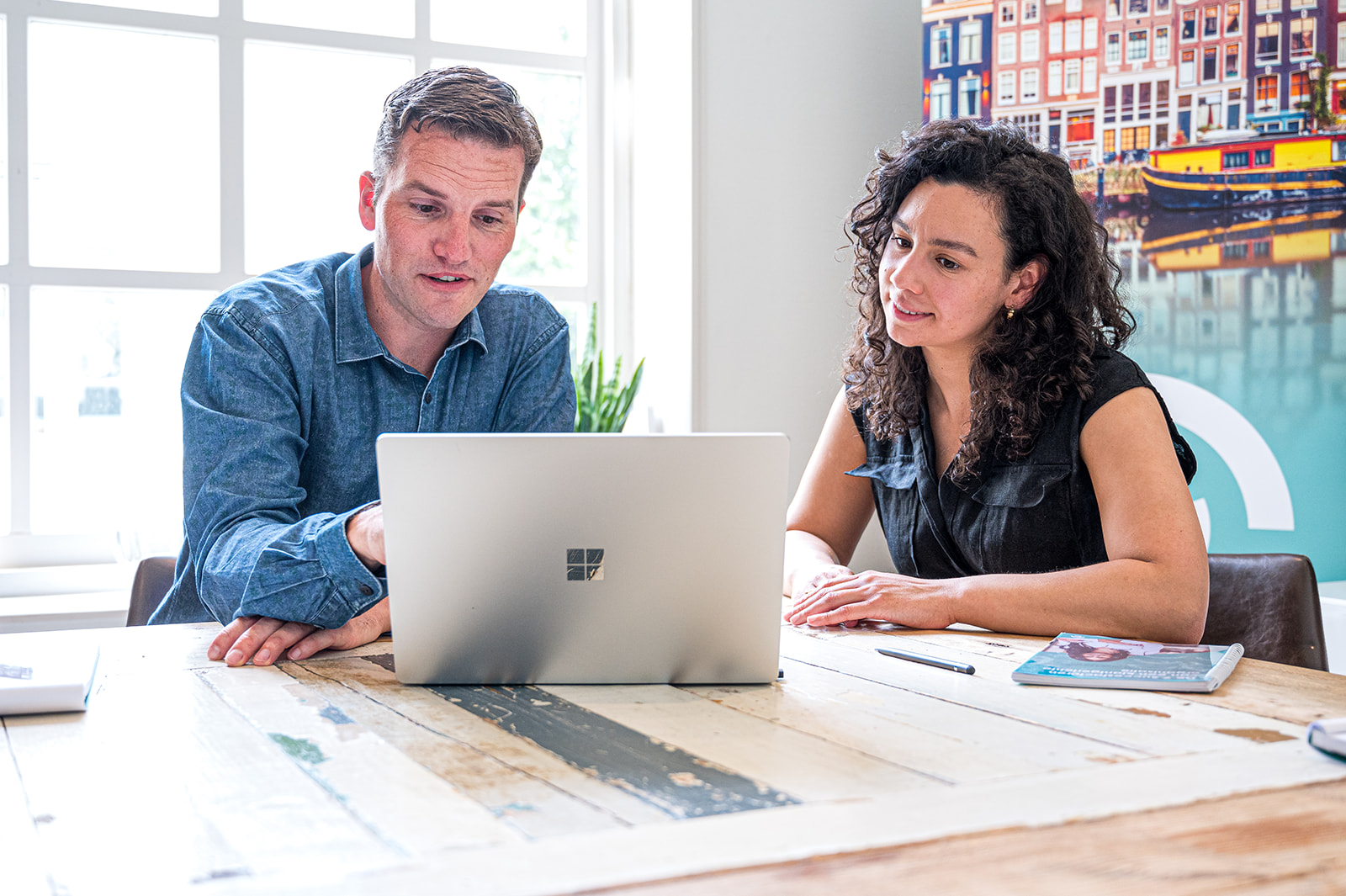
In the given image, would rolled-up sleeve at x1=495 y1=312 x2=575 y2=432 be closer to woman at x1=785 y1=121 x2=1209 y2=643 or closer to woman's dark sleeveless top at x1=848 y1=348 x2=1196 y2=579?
woman at x1=785 y1=121 x2=1209 y2=643

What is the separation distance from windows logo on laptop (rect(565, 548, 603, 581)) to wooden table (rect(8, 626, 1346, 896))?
0.12 metres

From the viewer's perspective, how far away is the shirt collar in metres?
1.74

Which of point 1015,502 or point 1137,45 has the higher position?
point 1137,45

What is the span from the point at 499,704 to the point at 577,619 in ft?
0.37

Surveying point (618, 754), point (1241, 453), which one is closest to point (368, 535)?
point (618, 754)

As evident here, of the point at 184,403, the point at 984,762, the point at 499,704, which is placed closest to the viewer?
the point at 984,762

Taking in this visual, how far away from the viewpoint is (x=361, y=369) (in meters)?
1.76

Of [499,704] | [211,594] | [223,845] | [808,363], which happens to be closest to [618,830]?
[223,845]

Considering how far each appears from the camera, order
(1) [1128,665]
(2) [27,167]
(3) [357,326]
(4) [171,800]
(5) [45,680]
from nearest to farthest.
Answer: (4) [171,800] → (5) [45,680] → (1) [1128,665] → (3) [357,326] → (2) [27,167]

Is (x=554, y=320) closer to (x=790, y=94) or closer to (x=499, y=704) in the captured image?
(x=499, y=704)

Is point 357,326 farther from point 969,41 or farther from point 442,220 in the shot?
point 969,41

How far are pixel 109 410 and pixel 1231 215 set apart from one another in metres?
3.00

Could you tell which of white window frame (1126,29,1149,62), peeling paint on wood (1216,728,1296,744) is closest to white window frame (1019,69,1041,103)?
white window frame (1126,29,1149,62)

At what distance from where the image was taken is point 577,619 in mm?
1151
